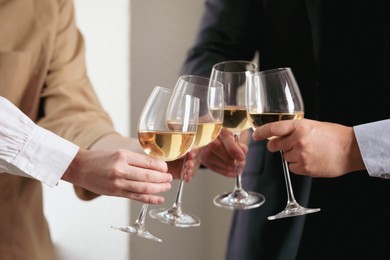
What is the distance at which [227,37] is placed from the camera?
5.16 feet

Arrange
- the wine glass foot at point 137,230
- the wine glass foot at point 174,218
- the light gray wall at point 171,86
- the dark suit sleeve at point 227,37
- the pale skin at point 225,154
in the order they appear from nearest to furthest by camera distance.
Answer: the wine glass foot at point 137,230 → the wine glass foot at point 174,218 → the pale skin at point 225,154 → the dark suit sleeve at point 227,37 → the light gray wall at point 171,86

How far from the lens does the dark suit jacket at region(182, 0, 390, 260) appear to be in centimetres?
132

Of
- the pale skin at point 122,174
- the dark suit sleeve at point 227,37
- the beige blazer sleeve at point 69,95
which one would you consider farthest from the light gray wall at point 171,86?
the pale skin at point 122,174

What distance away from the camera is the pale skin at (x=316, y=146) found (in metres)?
0.95

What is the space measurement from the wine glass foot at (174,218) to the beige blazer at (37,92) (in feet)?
0.94

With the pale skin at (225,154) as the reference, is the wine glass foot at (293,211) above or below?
below

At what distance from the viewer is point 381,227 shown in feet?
4.30

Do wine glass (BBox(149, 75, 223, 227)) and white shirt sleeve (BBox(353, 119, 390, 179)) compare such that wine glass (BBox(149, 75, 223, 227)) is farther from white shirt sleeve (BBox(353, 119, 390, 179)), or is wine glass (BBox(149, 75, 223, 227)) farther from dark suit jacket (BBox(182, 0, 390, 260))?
dark suit jacket (BBox(182, 0, 390, 260))

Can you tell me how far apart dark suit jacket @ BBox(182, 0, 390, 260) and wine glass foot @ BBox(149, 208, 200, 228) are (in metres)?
0.41

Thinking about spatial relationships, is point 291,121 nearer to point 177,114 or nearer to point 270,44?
point 177,114

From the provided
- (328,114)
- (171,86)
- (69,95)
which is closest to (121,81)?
(171,86)

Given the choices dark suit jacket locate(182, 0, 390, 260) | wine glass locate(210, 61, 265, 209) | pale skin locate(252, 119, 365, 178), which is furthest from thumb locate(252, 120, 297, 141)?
dark suit jacket locate(182, 0, 390, 260)

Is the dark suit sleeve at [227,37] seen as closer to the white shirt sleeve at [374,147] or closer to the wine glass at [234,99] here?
the wine glass at [234,99]

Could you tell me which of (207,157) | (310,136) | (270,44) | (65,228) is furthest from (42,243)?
(65,228)
